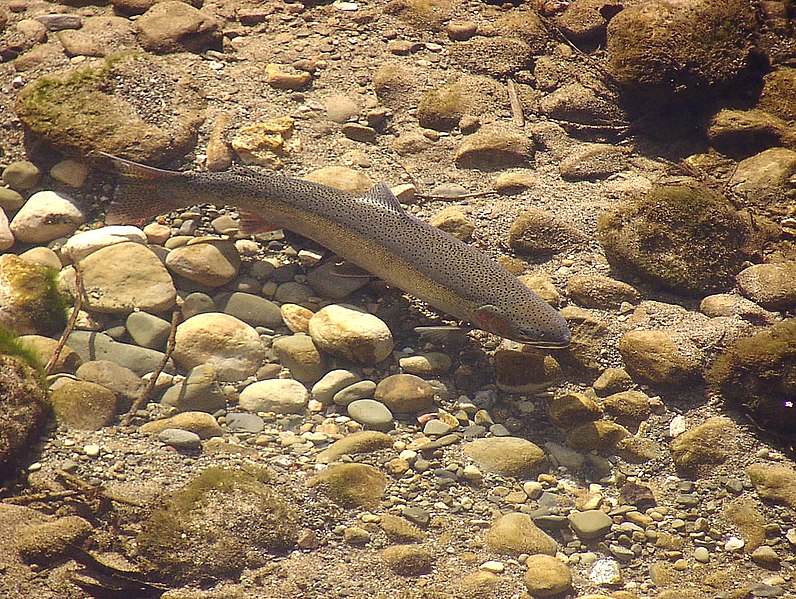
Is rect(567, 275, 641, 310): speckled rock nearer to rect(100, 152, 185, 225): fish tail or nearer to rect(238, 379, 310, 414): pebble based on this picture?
rect(238, 379, 310, 414): pebble

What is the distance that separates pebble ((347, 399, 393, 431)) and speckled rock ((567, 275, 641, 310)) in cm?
170

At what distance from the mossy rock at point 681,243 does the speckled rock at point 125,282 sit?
133 inches

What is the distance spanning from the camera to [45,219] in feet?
17.7

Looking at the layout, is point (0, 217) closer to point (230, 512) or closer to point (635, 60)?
point (230, 512)

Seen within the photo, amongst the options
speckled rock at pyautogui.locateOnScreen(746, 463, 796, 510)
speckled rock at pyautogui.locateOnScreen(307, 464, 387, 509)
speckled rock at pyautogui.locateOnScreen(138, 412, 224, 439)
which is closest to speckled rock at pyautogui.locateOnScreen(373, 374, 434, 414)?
speckled rock at pyautogui.locateOnScreen(307, 464, 387, 509)

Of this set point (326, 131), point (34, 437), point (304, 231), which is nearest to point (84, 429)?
point (34, 437)

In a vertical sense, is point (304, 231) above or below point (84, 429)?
above

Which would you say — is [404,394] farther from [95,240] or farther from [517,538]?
[95,240]

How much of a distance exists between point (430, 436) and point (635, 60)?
152 inches

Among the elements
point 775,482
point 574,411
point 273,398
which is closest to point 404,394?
point 273,398

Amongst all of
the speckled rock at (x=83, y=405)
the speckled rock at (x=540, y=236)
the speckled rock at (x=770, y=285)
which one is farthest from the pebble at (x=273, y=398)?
the speckled rock at (x=770, y=285)

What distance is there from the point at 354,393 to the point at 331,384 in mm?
169

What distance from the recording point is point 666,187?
17.5ft

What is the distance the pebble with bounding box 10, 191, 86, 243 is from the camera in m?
5.34
